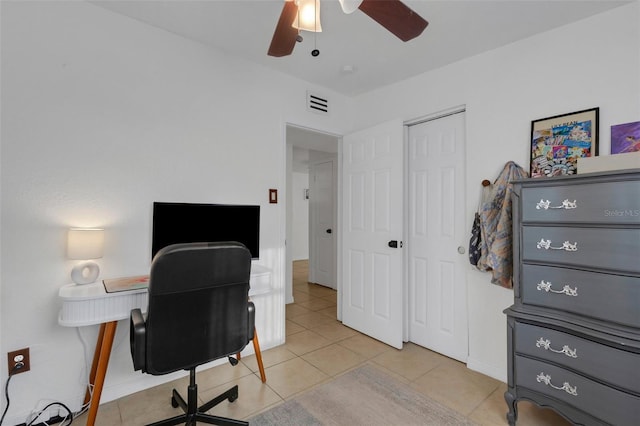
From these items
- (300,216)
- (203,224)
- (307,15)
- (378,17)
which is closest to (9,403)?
(203,224)

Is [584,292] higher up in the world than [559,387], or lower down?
higher up

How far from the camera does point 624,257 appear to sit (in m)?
1.46

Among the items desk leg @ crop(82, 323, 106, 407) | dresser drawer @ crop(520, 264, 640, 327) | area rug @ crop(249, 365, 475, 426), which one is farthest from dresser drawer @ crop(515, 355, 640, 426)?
desk leg @ crop(82, 323, 106, 407)

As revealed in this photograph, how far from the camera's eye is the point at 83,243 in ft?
5.96

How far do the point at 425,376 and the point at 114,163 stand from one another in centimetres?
282

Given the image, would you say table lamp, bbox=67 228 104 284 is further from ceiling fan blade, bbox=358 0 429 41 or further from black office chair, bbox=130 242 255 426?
ceiling fan blade, bbox=358 0 429 41

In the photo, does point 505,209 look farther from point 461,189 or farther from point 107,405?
point 107,405

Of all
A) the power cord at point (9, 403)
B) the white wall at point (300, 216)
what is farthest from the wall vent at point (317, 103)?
the white wall at point (300, 216)

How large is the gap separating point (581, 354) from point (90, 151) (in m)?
3.14

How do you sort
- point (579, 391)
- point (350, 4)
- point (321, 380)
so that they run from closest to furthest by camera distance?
point (350, 4) → point (579, 391) → point (321, 380)

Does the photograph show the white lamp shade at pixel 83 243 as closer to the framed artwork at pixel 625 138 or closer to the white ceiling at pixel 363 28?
the white ceiling at pixel 363 28

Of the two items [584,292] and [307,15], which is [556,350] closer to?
[584,292]

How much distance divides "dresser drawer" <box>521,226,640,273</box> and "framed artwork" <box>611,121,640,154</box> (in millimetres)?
668

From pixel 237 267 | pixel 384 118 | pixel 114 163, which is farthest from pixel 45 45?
pixel 384 118
